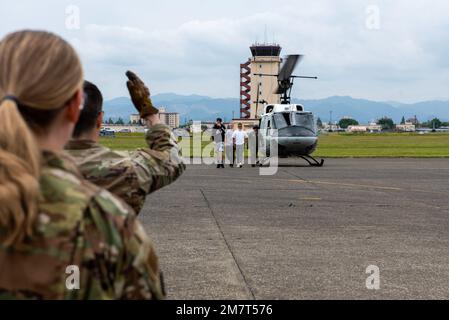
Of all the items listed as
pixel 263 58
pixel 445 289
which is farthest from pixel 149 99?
pixel 263 58

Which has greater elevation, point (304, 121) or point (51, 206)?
point (304, 121)

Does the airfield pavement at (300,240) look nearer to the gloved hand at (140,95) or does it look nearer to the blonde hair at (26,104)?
the gloved hand at (140,95)

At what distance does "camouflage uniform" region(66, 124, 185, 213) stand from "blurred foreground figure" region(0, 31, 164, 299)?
126cm

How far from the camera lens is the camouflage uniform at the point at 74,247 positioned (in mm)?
1673

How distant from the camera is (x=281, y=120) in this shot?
28922 mm

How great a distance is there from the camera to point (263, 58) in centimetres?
16862

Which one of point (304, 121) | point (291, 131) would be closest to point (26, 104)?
point (291, 131)

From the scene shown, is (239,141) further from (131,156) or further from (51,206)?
(51,206)

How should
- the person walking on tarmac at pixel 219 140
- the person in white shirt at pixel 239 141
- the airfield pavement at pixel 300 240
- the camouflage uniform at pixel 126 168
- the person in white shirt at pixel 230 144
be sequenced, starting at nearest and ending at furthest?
the camouflage uniform at pixel 126 168 < the airfield pavement at pixel 300 240 < the person walking on tarmac at pixel 219 140 < the person in white shirt at pixel 239 141 < the person in white shirt at pixel 230 144

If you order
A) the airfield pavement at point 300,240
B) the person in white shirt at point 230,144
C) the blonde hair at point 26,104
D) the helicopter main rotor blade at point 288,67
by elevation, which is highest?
the helicopter main rotor blade at point 288,67

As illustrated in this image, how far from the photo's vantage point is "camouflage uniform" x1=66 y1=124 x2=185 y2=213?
3.11 metres

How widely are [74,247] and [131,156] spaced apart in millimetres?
1576

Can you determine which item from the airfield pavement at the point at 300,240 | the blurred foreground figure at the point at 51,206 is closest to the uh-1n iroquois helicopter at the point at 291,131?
the airfield pavement at the point at 300,240

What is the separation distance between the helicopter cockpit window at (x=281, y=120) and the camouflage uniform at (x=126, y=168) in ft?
83.6
